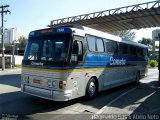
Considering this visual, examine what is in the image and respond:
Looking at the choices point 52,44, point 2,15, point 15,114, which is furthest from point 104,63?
point 2,15

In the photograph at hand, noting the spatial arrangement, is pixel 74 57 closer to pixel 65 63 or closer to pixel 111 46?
pixel 65 63

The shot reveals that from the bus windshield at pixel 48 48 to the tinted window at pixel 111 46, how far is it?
Result: 382 centimetres

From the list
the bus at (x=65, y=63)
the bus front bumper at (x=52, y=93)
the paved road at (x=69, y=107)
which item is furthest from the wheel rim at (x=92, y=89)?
the bus front bumper at (x=52, y=93)

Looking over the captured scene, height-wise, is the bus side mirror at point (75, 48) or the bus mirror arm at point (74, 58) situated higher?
the bus side mirror at point (75, 48)

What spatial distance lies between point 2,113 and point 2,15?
102ft

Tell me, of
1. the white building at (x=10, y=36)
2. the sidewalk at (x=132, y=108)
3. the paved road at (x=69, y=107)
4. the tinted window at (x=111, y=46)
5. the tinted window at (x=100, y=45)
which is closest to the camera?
the paved road at (x=69, y=107)

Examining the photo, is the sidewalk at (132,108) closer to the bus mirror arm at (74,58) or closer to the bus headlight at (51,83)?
the bus headlight at (51,83)

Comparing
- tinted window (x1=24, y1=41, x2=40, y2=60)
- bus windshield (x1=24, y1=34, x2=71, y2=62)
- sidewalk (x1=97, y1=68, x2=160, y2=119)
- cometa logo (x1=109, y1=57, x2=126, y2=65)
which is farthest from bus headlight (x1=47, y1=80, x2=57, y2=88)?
cometa logo (x1=109, y1=57, x2=126, y2=65)

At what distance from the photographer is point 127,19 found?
73.8 ft

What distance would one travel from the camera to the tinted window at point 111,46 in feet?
41.3

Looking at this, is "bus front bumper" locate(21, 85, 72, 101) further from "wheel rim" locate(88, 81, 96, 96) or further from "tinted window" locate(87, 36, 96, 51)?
"tinted window" locate(87, 36, 96, 51)

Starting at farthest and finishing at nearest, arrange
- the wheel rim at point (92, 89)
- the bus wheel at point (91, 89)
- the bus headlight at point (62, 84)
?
the wheel rim at point (92, 89), the bus wheel at point (91, 89), the bus headlight at point (62, 84)

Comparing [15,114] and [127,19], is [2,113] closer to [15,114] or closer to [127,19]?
[15,114]

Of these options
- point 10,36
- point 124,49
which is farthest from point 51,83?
point 10,36
